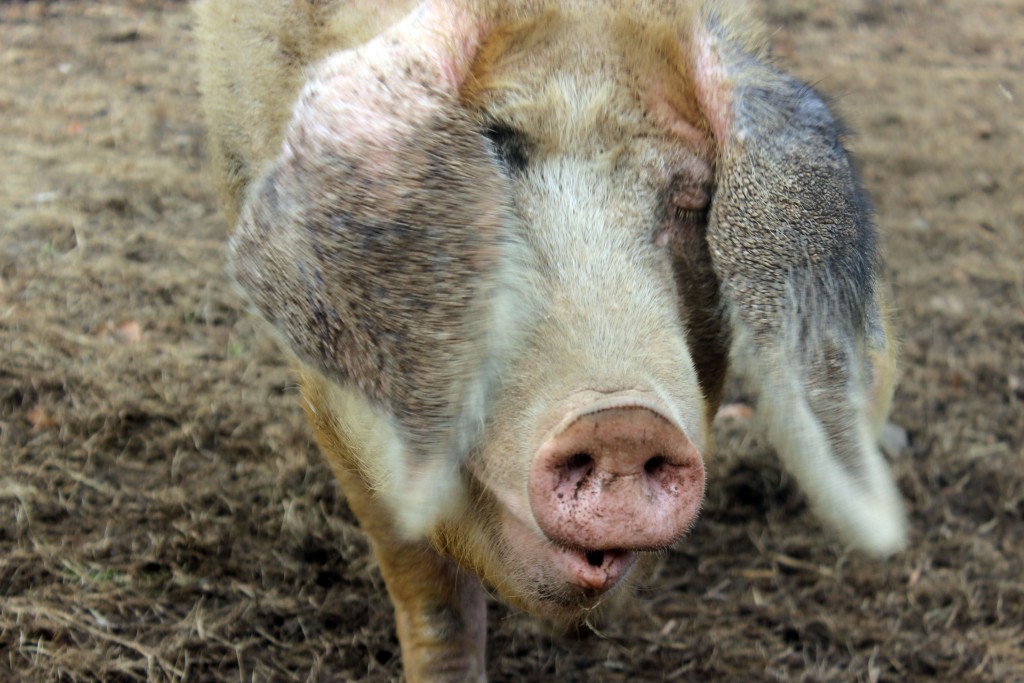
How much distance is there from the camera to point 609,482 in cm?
199

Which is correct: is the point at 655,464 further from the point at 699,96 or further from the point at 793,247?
the point at 699,96

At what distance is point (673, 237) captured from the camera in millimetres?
2395

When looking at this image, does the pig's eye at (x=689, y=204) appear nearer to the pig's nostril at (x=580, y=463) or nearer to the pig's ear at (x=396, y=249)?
the pig's ear at (x=396, y=249)

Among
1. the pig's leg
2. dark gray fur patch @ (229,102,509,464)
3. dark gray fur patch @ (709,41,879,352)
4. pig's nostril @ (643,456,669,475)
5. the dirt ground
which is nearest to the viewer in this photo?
dark gray fur patch @ (229,102,509,464)

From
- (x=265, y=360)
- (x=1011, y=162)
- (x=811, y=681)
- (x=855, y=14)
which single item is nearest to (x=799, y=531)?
(x=811, y=681)

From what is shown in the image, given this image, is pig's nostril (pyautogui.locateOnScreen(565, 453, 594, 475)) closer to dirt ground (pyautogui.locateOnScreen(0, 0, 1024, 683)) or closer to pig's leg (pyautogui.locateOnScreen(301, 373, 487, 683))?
pig's leg (pyautogui.locateOnScreen(301, 373, 487, 683))

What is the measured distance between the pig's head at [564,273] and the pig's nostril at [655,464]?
0.05 ft

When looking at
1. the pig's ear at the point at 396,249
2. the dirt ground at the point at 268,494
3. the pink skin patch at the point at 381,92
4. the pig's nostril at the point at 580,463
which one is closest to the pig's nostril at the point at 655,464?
the pig's nostril at the point at 580,463

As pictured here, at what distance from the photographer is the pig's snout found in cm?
197

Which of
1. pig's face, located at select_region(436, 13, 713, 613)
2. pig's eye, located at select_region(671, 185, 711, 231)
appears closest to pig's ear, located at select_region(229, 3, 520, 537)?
pig's face, located at select_region(436, 13, 713, 613)

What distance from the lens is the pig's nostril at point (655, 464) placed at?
80.1 inches

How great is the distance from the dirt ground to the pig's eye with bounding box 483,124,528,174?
1.72 meters

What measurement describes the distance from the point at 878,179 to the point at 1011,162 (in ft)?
2.83

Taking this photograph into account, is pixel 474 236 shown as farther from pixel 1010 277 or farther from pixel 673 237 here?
pixel 1010 277
